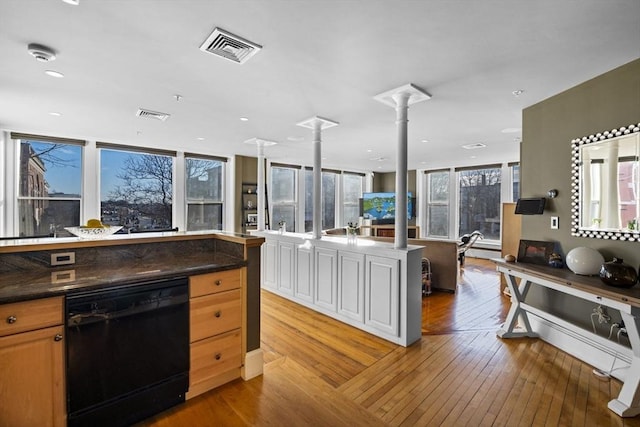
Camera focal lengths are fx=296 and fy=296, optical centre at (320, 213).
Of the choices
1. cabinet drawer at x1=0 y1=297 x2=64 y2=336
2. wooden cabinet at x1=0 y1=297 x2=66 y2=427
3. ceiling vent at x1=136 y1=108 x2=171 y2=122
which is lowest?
wooden cabinet at x1=0 y1=297 x2=66 y2=427

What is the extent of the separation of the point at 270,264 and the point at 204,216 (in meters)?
2.49

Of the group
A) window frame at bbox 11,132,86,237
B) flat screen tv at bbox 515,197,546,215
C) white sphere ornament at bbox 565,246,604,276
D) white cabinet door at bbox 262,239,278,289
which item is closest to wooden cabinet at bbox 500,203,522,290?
flat screen tv at bbox 515,197,546,215

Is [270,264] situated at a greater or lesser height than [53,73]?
lesser

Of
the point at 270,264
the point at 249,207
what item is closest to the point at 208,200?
the point at 249,207

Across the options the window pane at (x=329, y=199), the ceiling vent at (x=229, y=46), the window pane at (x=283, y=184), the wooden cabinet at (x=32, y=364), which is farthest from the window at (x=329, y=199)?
the wooden cabinet at (x=32, y=364)

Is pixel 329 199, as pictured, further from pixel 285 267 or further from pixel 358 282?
pixel 358 282

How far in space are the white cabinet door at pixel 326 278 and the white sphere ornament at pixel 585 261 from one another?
2292mm

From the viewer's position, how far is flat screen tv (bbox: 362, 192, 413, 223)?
Result: 8.88 meters

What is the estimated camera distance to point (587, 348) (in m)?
2.67

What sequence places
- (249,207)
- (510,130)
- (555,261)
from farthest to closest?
(249,207) → (510,130) → (555,261)

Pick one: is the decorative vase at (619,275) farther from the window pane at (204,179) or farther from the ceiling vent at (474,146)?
the window pane at (204,179)

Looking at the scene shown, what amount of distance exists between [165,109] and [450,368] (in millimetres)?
4115

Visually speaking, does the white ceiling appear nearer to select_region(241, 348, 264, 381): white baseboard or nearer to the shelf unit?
select_region(241, 348, 264, 381): white baseboard

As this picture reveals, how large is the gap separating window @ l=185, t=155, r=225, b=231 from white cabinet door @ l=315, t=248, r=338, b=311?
3592 millimetres
